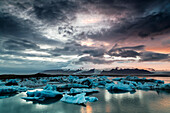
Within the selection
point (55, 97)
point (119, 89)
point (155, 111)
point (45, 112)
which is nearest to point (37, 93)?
point (55, 97)

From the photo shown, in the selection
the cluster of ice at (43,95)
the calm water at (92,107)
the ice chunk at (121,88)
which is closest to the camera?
the calm water at (92,107)

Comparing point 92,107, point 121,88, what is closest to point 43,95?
point 92,107

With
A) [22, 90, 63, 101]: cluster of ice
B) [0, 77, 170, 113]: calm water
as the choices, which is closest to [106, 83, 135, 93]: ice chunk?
[0, 77, 170, 113]: calm water

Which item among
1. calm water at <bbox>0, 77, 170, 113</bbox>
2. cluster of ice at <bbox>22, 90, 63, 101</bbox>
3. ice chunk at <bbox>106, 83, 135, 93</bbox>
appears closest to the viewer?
calm water at <bbox>0, 77, 170, 113</bbox>

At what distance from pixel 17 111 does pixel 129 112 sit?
6.44m

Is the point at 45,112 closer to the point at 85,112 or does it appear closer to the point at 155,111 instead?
the point at 85,112

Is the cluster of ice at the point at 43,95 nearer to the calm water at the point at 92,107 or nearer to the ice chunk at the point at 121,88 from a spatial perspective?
the calm water at the point at 92,107

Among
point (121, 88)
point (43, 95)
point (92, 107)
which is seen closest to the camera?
point (92, 107)

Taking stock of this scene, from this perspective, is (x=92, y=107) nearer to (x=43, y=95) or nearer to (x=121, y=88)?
(x=43, y=95)

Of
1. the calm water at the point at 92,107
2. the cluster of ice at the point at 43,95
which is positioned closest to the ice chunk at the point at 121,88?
the calm water at the point at 92,107

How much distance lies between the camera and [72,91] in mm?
11906

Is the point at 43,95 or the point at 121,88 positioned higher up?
the point at 43,95

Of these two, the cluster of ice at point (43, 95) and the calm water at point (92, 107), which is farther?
the cluster of ice at point (43, 95)

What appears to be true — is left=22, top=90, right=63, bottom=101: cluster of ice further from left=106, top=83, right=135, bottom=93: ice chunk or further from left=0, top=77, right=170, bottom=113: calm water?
left=106, top=83, right=135, bottom=93: ice chunk
